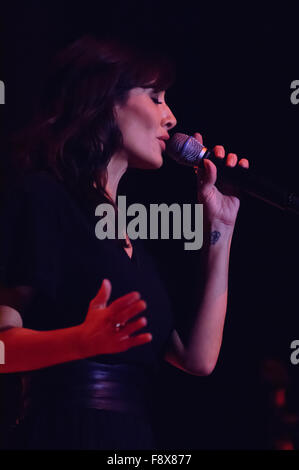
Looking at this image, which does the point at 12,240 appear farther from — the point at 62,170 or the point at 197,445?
the point at 197,445

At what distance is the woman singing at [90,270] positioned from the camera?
1.11m

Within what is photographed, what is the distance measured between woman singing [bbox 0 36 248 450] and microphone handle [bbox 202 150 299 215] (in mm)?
37

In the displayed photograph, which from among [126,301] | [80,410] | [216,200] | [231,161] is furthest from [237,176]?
[80,410]

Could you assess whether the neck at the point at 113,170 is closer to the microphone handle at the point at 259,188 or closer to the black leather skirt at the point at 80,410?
the microphone handle at the point at 259,188

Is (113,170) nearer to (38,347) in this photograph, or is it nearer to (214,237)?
(214,237)

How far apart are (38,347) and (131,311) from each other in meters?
0.21

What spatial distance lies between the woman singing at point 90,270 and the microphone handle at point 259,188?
0.04 metres

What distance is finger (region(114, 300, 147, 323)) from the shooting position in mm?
982

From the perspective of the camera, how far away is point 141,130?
56.3 inches

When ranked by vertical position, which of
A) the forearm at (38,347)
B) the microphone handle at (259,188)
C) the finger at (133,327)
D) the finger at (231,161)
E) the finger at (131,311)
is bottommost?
the forearm at (38,347)

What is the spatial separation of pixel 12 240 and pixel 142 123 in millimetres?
464

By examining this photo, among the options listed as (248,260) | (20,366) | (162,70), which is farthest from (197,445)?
(162,70)

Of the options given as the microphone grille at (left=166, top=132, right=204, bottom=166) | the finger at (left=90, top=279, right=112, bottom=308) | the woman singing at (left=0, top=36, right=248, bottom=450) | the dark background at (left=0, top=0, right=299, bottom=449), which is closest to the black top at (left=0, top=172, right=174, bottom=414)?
the woman singing at (left=0, top=36, right=248, bottom=450)

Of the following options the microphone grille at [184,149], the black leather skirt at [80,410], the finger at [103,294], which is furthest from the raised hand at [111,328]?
the microphone grille at [184,149]
